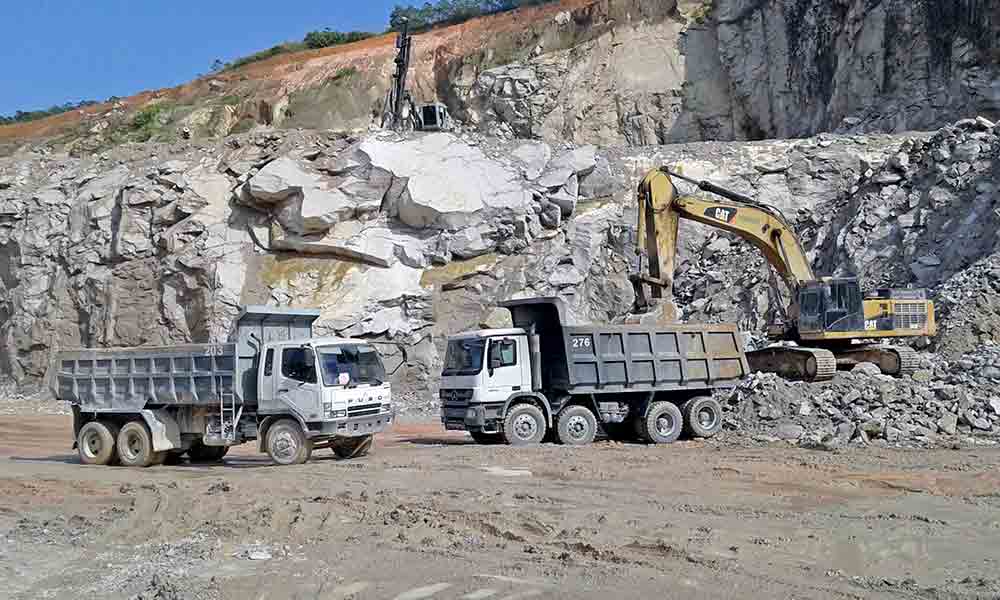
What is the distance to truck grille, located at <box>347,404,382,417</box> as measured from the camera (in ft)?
47.7

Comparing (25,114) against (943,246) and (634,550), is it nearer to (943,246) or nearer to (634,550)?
(943,246)

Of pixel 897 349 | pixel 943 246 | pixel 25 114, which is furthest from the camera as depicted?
pixel 25 114

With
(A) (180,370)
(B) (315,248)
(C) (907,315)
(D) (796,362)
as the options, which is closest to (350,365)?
(A) (180,370)

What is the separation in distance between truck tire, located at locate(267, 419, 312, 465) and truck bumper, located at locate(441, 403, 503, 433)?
263 centimetres

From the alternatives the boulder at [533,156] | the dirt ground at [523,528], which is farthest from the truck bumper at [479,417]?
the boulder at [533,156]

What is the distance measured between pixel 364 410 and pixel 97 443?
4656mm

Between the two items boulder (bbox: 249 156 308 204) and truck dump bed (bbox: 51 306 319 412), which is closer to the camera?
truck dump bed (bbox: 51 306 319 412)

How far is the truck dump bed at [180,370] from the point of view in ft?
48.6

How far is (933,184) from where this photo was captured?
26750mm

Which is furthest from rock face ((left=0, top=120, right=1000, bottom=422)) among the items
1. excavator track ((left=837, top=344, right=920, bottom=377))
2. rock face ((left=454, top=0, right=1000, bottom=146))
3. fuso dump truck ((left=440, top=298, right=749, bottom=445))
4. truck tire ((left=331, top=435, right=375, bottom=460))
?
truck tire ((left=331, top=435, right=375, bottom=460))

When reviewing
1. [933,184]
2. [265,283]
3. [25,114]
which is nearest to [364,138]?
[265,283]

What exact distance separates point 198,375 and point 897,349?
13654mm

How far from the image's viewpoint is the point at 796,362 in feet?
66.2

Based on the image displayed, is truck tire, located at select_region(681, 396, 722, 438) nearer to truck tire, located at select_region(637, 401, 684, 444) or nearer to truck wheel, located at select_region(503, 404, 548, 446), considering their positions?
truck tire, located at select_region(637, 401, 684, 444)
